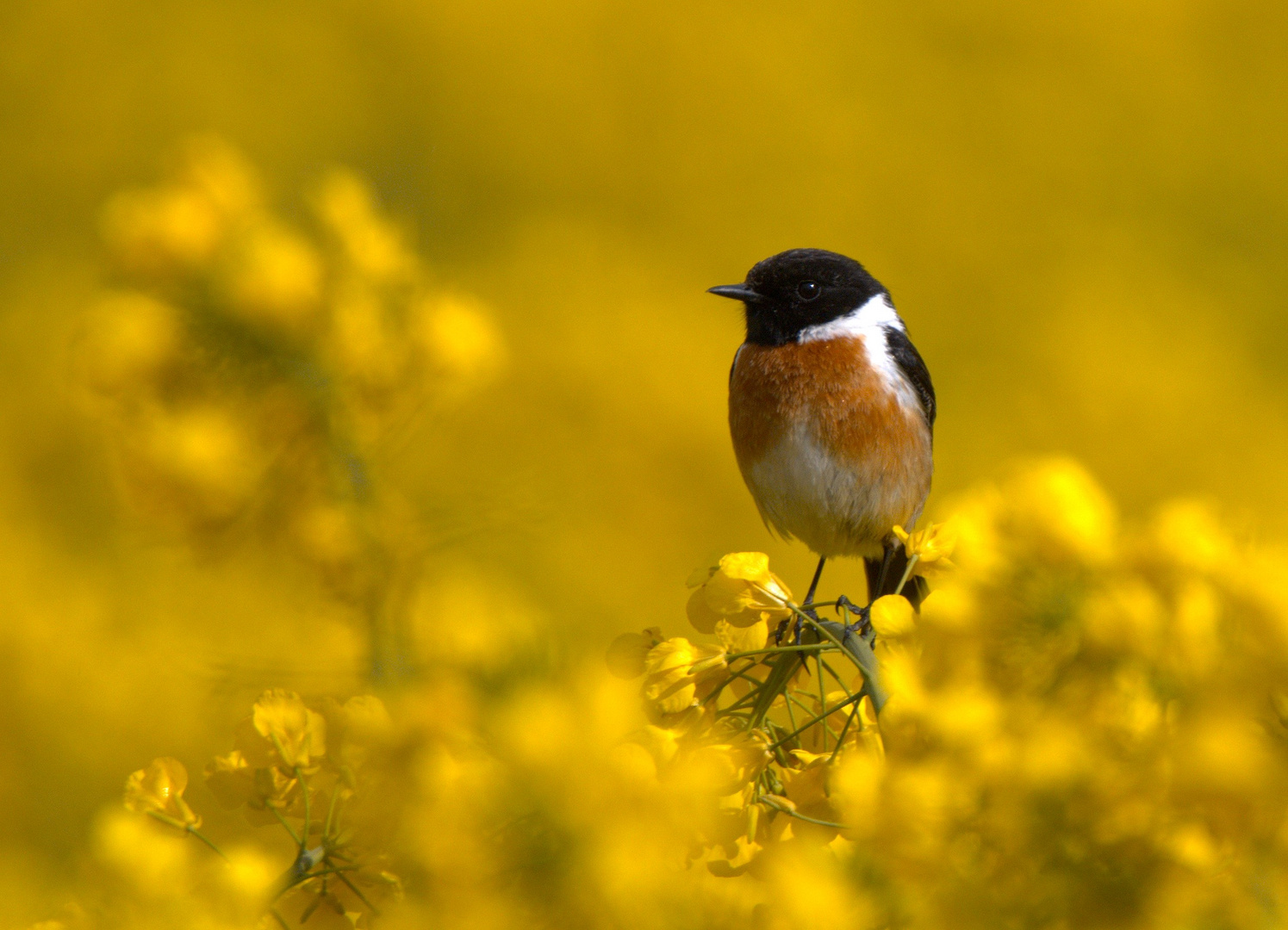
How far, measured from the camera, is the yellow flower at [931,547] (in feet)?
6.02

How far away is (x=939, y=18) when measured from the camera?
1100cm

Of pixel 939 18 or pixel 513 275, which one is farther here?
pixel 939 18

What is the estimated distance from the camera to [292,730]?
1.72 meters

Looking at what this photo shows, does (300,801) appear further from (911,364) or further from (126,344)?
(911,364)

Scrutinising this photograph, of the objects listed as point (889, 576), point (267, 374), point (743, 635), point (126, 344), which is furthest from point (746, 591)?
point (889, 576)

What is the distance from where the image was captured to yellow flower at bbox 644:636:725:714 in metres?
1.75

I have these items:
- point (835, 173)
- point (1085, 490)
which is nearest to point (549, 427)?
point (835, 173)

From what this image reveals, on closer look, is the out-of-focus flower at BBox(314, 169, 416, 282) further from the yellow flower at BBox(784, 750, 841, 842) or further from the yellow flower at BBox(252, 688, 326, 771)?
the yellow flower at BBox(784, 750, 841, 842)

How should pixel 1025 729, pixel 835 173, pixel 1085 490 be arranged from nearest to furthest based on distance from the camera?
pixel 1025 729, pixel 1085 490, pixel 835 173

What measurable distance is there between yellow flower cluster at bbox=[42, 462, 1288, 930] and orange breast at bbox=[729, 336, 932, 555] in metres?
1.80

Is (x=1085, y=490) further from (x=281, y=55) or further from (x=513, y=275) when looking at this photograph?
(x=281, y=55)

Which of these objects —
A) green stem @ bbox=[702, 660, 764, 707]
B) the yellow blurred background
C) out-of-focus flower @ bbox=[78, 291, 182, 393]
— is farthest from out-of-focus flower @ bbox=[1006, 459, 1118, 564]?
the yellow blurred background

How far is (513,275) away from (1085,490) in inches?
315

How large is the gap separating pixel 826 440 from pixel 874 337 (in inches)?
15.6
